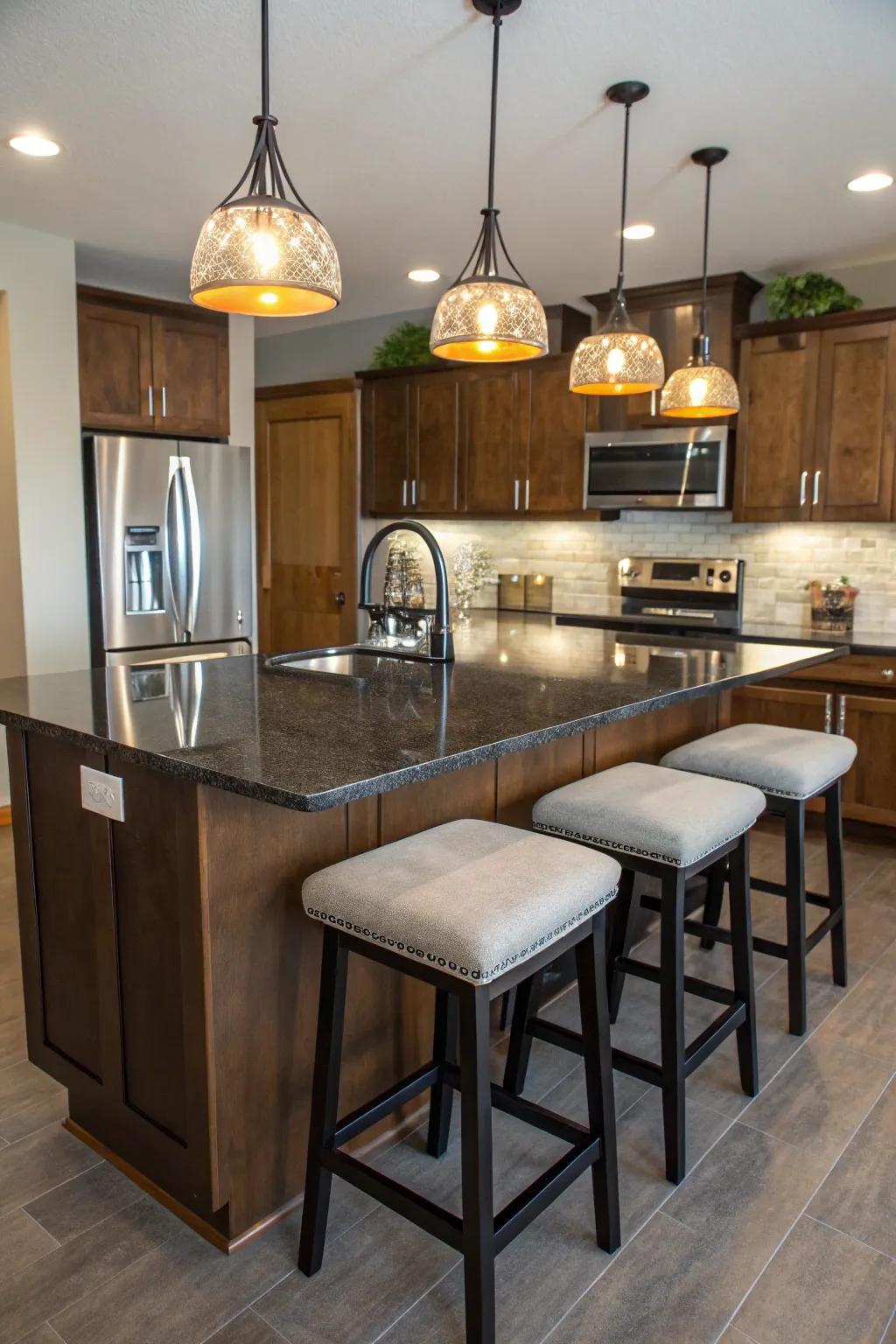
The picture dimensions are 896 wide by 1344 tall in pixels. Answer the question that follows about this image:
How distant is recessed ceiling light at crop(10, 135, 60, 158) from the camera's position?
10.1 ft

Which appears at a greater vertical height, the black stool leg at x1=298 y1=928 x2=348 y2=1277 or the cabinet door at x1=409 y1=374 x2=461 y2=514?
the cabinet door at x1=409 y1=374 x2=461 y2=514

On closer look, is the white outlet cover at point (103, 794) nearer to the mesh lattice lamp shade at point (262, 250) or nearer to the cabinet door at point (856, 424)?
the mesh lattice lamp shade at point (262, 250)

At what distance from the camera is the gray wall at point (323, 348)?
6.01m

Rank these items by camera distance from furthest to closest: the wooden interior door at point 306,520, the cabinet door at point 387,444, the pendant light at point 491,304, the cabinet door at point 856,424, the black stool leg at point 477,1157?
the wooden interior door at point 306,520, the cabinet door at point 387,444, the cabinet door at point 856,424, the pendant light at point 491,304, the black stool leg at point 477,1157

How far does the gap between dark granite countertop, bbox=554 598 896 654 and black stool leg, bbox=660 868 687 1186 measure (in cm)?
201

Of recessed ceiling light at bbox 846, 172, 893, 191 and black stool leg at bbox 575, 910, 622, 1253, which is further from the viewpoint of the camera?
recessed ceiling light at bbox 846, 172, 893, 191

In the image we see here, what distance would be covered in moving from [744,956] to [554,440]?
3555mm

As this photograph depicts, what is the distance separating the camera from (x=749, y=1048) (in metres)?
2.22

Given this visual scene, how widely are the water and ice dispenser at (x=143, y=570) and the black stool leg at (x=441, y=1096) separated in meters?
3.01

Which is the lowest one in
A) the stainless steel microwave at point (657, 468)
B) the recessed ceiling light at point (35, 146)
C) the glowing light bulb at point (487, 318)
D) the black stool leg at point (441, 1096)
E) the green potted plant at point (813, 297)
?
the black stool leg at point (441, 1096)

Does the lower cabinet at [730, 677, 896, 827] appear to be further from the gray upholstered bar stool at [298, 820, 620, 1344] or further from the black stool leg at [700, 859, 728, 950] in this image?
the gray upholstered bar stool at [298, 820, 620, 1344]

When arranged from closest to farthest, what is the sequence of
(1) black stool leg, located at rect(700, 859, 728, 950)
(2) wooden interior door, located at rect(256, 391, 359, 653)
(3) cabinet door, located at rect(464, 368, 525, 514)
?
(1) black stool leg, located at rect(700, 859, 728, 950)
(3) cabinet door, located at rect(464, 368, 525, 514)
(2) wooden interior door, located at rect(256, 391, 359, 653)

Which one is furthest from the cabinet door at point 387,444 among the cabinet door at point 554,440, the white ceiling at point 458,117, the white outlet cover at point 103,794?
the white outlet cover at point 103,794

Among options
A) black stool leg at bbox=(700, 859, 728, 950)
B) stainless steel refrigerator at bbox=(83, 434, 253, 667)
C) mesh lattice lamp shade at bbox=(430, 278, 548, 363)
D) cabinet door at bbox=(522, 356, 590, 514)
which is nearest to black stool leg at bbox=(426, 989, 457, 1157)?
black stool leg at bbox=(700, 859, 728, 950)
